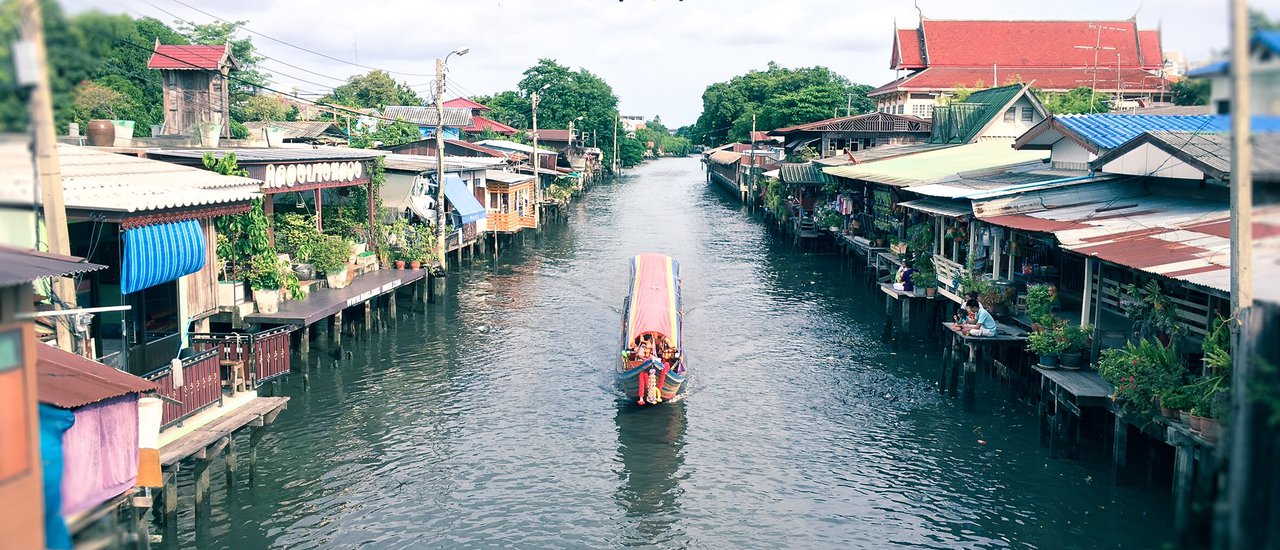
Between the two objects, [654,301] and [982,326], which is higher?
[654,301]

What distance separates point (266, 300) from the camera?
69.5ft

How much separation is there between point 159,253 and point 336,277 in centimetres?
950

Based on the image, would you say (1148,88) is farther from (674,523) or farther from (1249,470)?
(1249,470)

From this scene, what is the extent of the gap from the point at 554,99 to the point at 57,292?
288 feet

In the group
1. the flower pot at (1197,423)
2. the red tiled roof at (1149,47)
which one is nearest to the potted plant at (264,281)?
the flower pot at (1197,423)

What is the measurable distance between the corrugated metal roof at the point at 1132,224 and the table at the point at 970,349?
2.21 m

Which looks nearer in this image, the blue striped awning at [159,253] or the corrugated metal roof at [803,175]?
the blue striped awning at [159,253]

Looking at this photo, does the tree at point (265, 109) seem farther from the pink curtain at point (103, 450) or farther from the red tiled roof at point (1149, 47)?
the red tiled roof at point (1149, 47)

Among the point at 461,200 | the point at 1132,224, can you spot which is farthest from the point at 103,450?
the point at 461,200

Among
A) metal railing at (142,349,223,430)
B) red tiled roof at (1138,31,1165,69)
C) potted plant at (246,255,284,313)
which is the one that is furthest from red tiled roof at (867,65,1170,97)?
metal railing at (142,349,223,430)

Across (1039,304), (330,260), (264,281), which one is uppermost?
(330,260)

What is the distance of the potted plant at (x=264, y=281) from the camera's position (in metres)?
21.1

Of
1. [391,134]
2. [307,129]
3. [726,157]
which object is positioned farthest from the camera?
[726,157]

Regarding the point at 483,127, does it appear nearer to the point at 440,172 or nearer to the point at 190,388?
the point at 440,172
